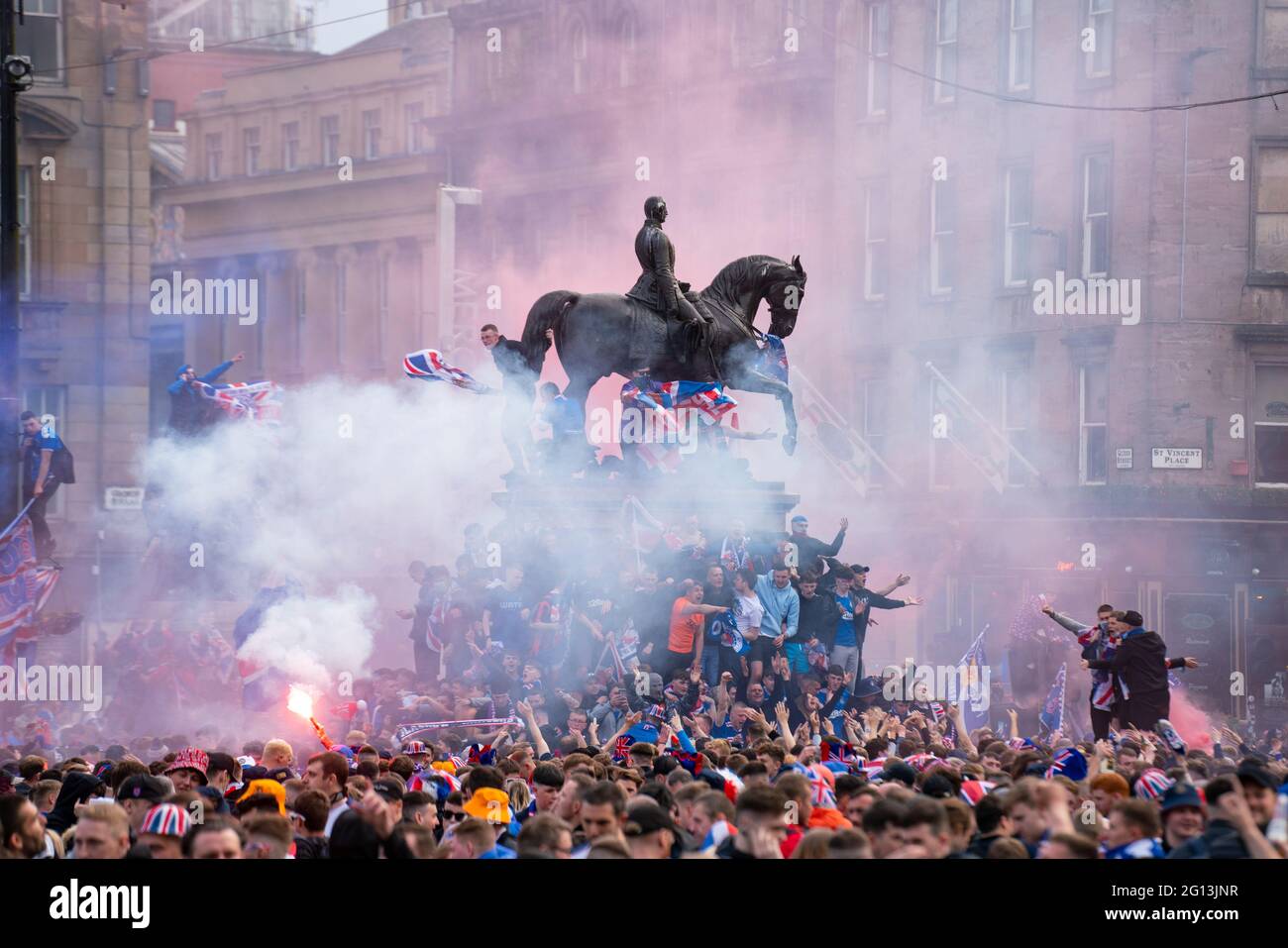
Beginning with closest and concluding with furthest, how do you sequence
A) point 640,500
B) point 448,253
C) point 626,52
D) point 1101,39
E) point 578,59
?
point 640,500 < point 1101,39 < point 626,52 < point 578,59 < point 448,253

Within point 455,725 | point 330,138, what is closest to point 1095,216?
point 455,725

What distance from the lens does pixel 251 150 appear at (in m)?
61.7

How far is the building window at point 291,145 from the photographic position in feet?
201

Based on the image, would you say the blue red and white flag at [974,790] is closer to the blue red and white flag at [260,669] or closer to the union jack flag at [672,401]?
the union jack flag at [672,401]

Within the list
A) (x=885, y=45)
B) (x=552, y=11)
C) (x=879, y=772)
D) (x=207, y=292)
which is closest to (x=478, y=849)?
(x=879, y=772)

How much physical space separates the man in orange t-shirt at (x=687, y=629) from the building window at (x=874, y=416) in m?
21.4

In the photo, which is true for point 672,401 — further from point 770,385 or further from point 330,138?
point 330,138

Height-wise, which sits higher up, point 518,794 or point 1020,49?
point 1020,49

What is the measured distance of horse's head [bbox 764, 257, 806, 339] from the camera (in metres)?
20.9

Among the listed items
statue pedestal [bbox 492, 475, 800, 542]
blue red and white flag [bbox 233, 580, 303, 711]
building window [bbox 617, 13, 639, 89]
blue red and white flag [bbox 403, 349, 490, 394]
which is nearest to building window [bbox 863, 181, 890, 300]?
building window [bbox 617, 13, 639, 89]

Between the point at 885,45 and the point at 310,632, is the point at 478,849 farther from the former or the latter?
the point at 885,45

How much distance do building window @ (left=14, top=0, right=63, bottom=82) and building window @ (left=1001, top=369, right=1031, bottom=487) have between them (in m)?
17.5

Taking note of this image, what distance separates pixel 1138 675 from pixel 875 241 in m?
24.7

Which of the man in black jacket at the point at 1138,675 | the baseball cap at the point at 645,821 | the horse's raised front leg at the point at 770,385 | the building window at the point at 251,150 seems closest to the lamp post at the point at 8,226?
the horse's raised front leg at the point at 770,385
